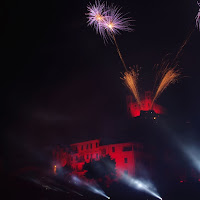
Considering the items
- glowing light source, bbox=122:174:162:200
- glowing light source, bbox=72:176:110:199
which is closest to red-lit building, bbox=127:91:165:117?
glowing light source, bbox=122:174:162:200

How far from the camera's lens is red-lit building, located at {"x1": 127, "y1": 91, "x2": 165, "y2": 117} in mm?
72625

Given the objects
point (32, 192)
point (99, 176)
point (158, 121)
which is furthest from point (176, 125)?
point (32, 192)

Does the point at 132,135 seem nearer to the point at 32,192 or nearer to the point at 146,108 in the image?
the point at 146,108

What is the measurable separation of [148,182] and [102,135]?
20470 mm

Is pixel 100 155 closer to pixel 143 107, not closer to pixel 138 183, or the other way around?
pixel 138 183

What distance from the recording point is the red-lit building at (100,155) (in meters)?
49.5

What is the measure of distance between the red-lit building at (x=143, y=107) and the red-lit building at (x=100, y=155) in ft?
65.6

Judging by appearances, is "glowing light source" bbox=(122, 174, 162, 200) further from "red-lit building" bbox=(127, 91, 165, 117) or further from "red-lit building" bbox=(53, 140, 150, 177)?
"red-lit building" bbox=(127, 91, 165, 117)

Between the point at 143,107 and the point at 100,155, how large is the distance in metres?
25.8

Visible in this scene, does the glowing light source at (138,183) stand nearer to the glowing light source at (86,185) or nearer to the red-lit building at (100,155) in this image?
the red-lit building at (100,155)

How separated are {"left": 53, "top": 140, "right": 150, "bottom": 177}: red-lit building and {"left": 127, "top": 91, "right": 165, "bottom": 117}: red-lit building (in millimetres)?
19981

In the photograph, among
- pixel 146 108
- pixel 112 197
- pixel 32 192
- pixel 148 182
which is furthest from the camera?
pixel 146 108

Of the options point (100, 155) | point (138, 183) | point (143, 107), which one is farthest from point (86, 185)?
point (143, 107)

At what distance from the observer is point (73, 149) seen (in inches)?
2468
